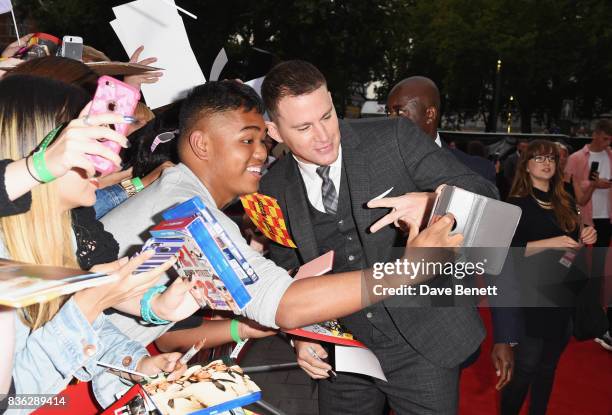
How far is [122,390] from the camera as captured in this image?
2264mm

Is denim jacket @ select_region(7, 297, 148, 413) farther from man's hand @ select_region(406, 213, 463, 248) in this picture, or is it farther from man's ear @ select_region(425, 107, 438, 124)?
man's ear @ select_region(425, 107, 438, 124)

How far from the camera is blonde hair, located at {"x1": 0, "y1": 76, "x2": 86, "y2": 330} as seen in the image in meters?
1.86

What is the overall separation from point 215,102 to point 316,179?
660 mm

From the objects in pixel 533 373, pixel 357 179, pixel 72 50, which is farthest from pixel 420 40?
pixel 357 179

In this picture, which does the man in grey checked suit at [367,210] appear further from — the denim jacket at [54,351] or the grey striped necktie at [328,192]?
the denim jacket at [54,351]

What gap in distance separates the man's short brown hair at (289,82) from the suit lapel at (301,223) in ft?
1.32

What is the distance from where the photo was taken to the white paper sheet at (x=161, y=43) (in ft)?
13.0

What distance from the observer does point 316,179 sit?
3.12 meters

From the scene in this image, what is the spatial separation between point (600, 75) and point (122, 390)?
3518cm

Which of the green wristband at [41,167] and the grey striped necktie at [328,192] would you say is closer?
the green wristband at [41,167]

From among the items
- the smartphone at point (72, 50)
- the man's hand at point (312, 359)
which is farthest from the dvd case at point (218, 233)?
the smartphone at point (72, 50)

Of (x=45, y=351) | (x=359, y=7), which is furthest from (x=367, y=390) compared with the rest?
(x=359, y=7)

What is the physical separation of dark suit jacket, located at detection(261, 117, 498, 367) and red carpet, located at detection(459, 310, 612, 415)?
2389 mm

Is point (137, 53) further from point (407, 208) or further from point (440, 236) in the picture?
point (440, 236)
